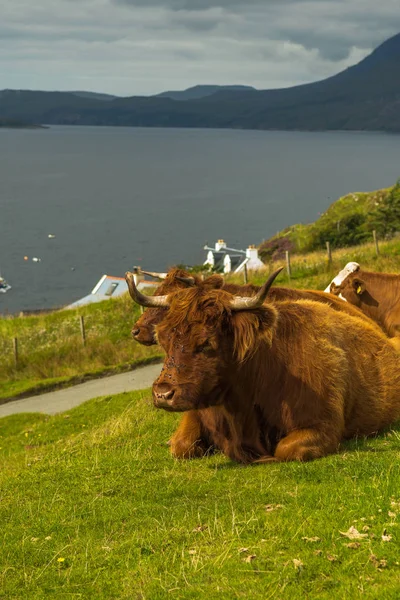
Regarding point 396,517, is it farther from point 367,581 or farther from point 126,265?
point 126,265

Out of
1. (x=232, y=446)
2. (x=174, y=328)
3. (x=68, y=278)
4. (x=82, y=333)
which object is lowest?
(x=68, y=278)

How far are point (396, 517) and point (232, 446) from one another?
11.7 ft

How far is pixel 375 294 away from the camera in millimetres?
19578

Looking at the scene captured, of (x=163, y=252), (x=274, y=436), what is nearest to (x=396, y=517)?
(x=274, y=436)

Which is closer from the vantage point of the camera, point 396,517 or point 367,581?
point 367,581

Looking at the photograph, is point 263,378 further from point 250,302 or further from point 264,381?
point 250,302

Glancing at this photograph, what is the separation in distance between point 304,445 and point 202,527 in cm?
269

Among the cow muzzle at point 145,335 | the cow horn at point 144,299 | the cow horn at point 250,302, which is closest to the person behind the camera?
the cow horn at point 250,302

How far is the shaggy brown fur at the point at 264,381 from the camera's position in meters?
9.24

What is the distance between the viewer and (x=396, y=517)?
682cm

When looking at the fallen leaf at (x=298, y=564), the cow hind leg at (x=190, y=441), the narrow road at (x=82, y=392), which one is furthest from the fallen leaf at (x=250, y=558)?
the narrow road at (x=82, y=392)

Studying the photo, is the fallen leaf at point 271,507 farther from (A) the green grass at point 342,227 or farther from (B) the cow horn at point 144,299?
(A) the green grass at point 342,227

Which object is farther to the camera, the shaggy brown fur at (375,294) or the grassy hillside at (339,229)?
the grassy hillside at (339,229)

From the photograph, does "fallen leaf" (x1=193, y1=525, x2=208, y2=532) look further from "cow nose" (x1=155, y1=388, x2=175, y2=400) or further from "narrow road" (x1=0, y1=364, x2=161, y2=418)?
"narrow road" (x1=0, y1=364, x2=161, y2=418)
